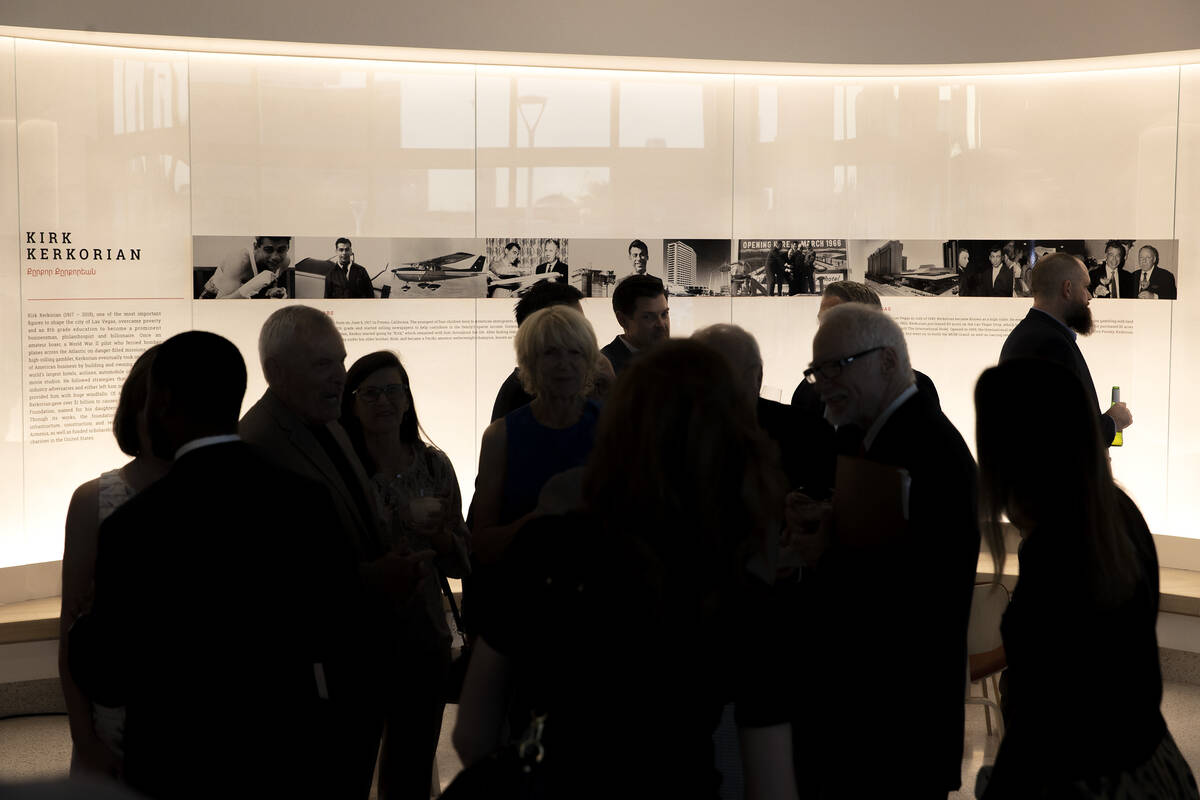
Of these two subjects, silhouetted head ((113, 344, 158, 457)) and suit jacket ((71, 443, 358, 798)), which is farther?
silhouetted head ((113, 344, 158, 457))

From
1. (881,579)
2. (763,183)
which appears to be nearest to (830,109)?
(763,183)

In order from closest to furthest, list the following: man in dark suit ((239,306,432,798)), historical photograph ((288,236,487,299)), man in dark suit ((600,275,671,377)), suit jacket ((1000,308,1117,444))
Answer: man in dark suit ((239,306,432,798))
man in dark suit ((600,275,671,377))
suit jacket ((1000,308,1117,444))
historical photograph ((288,236,487,299))

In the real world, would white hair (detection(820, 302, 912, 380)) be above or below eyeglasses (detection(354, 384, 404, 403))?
above

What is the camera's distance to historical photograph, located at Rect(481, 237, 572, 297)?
6.99 meters

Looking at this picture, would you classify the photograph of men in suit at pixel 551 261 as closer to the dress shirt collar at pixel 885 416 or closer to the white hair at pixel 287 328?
the white hair at pixel 287 328

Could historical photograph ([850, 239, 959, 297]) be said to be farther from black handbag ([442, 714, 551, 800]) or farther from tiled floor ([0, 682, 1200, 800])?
black handbag ([442, 714, 551, 800])

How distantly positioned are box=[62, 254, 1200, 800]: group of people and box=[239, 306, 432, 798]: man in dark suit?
14 millimetres

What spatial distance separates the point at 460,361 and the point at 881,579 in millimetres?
4562

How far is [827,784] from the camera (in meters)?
2.86

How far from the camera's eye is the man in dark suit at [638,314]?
5.19m

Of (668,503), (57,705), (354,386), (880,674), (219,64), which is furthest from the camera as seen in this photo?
(219,64)

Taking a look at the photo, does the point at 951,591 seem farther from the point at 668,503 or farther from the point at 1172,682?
the point at 1172,682

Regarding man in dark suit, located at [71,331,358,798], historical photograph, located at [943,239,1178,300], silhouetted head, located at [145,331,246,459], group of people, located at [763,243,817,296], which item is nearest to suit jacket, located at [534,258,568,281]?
group of people, located at [763,243,817,296]

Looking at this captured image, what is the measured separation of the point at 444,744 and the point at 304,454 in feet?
9.04
